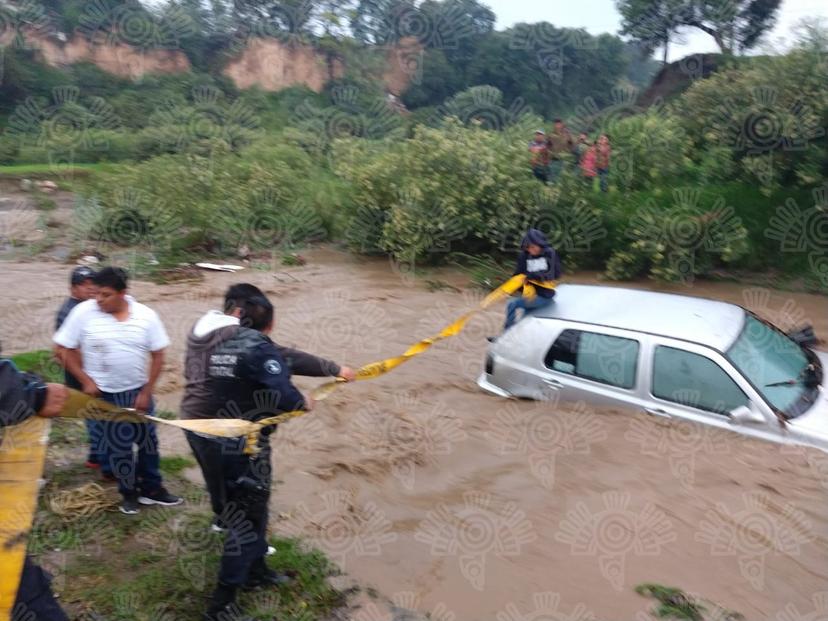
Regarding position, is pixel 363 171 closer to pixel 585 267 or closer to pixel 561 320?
pixel 585 267

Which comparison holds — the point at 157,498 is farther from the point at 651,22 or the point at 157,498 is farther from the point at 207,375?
the point at 651,22

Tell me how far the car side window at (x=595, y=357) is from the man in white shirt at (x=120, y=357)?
311 centimetres

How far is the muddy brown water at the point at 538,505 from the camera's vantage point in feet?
13.5

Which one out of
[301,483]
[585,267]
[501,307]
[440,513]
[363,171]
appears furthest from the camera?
[363,171]

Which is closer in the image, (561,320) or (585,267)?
(561,320)

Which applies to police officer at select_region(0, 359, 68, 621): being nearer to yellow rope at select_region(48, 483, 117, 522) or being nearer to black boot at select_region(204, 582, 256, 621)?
black boot at select_region(204, 582, 256, 621)

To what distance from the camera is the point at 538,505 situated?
4969 millimetres

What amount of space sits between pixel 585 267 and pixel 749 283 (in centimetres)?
274

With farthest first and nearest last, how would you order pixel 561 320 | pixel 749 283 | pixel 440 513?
pixel 749 283
pixel 561 320
pixel 440 513

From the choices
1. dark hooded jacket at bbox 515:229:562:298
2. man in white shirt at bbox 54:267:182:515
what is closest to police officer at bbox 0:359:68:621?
man in white shirt at bbox 54:267:182:515

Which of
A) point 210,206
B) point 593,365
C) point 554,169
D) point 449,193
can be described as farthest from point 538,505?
point 210,206

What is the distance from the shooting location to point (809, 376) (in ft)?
17.7

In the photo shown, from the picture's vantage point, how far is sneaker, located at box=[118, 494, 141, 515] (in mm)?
4723

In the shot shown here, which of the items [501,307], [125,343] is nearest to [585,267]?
[501,307]
